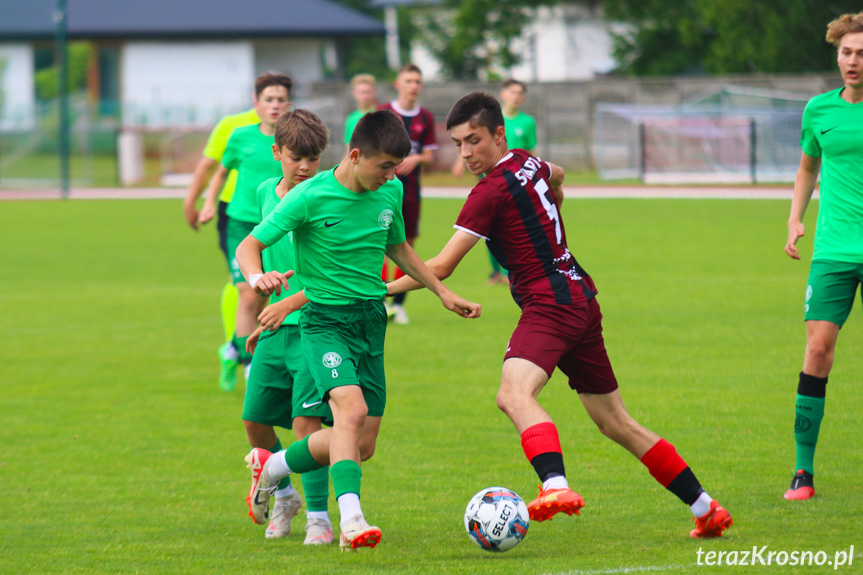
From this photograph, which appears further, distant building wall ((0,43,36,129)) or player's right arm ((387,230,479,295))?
distant building wall ((0,43,36,129))

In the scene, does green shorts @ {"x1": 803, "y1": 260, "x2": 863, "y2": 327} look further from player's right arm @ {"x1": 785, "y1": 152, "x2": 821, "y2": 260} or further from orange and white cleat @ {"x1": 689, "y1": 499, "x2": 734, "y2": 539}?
orange and white cleat @ {"x1": 689, "y1": 499, "x2": 734, "y2": 539}

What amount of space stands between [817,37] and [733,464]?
29.6 m

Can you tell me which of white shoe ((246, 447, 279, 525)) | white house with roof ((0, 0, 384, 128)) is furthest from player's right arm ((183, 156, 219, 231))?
white house with roof ((0, 0, 384, 128))

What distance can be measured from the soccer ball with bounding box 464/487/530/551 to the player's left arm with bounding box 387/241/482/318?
81cm

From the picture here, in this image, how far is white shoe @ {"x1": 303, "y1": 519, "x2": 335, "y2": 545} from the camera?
4836 millimetres

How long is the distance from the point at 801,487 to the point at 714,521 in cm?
92

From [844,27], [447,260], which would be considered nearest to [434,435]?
[447,260]

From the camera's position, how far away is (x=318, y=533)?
4852mm

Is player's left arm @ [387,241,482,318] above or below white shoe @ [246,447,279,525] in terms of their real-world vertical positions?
above

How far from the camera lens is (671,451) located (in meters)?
4.70

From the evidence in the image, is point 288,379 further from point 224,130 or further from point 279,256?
point 224,130

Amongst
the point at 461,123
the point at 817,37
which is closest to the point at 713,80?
the point at 817,37

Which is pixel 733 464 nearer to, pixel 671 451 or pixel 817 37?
pixel 671 451

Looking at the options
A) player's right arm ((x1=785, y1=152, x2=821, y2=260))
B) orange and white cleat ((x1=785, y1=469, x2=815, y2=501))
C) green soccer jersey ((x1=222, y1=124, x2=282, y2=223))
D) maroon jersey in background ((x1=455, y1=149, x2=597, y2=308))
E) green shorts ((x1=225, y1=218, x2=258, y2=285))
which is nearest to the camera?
maroon jersey in background ((x1=455, y1=149, x2=597, y2=308))
